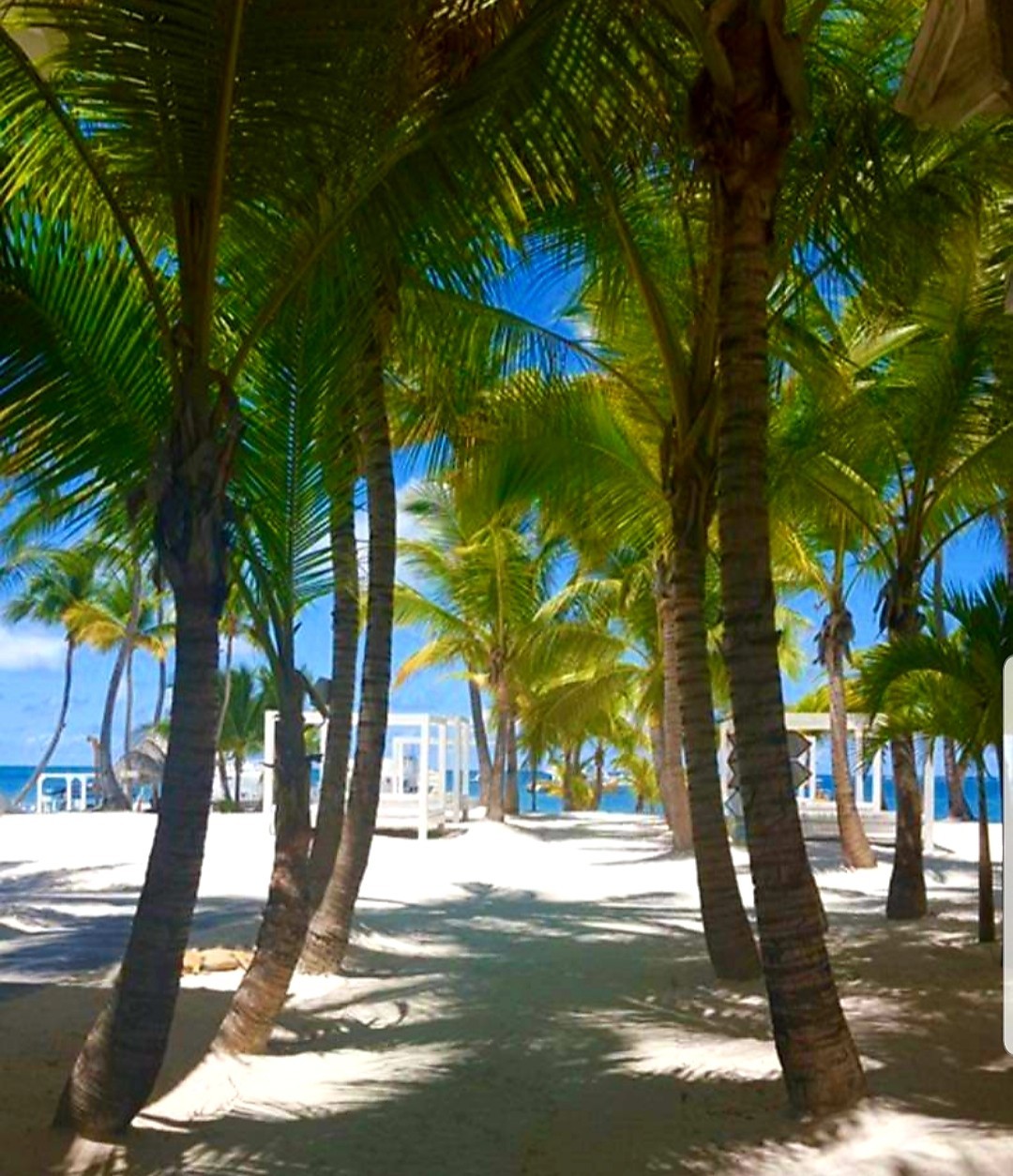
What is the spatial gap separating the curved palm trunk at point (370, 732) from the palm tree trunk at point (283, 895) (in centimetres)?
241

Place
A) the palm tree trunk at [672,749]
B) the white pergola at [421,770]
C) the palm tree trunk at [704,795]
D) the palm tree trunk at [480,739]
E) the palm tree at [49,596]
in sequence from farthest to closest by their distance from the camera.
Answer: the palm tree at [49,596] < the palm tree trunk at [480,739] < the white pergola at [421,770] < the palm tree trunk at [672,749] < the palm tree trunk at [704,795]

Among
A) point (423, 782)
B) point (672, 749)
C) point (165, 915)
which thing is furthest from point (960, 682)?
point (423, 782)

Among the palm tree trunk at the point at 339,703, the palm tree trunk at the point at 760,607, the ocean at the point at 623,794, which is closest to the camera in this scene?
the palm tree trunk at the point at 760,607

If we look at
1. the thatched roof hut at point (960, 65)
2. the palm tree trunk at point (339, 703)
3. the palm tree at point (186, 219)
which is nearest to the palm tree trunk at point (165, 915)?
the palm tree at point (186, 219)

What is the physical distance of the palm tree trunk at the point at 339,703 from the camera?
309 inches

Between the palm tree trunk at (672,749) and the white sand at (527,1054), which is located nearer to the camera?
the white sand at (527,1054)

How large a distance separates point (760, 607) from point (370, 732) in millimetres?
4084

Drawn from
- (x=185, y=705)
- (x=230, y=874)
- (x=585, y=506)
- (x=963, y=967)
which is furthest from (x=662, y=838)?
(x=185, y=705)

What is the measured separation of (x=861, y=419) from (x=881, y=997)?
15.5ft

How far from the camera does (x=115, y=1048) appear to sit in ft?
15.9

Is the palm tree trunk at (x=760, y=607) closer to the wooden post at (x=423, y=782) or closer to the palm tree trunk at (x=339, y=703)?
the palm tree trunk at (x=339, y=703)

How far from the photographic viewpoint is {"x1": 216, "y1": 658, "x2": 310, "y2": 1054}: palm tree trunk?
5984 millimetres

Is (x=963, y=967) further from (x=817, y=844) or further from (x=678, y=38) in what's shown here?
(x=817, y=844)

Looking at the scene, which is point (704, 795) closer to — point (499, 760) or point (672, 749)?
point (672, 749)
